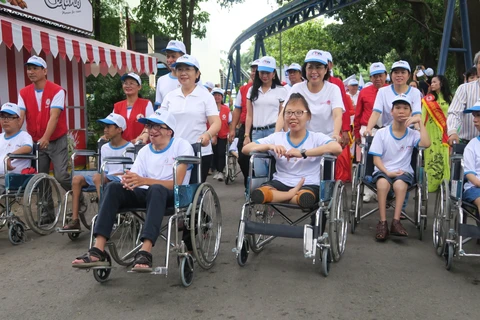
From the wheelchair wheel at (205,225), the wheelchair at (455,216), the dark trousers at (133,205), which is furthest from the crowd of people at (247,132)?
the wheelchair wheel at (205,225)

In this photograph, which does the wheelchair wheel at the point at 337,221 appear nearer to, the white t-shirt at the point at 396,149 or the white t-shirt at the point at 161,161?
the white t-shirt at the point at 396,149

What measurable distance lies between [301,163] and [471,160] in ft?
4.52

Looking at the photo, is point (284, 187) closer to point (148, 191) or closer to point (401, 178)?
point (148, 191)

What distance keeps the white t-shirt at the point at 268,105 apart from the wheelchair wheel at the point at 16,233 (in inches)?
115

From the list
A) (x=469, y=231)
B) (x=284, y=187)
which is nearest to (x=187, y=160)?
(x=284, y=187)

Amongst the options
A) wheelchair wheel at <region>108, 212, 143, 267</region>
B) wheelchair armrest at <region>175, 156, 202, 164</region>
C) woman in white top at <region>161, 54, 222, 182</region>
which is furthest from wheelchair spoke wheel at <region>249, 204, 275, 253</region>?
wheelchair wheel at <region>108, 212, 143, 267</region>

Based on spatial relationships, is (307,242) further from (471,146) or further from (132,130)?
(132,130)

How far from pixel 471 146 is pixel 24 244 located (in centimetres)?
429

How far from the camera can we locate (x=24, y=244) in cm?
564

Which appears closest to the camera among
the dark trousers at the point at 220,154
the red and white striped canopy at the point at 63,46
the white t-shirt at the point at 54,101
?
the white t-shirt at the point at 54,101

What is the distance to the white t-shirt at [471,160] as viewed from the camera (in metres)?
4.58

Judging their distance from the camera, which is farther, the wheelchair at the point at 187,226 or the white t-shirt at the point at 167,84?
the white t-shirt at the point at 167,84

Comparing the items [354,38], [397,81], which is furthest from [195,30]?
[397,81]

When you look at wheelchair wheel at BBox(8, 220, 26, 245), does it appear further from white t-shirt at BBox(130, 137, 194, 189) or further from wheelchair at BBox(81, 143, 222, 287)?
white t-shirt at BBox(130, 137, 194, 189)
